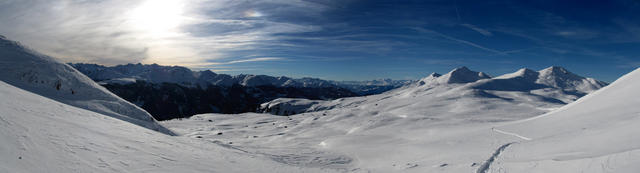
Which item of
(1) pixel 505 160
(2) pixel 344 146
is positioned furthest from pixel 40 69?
(1) pixel 505 160

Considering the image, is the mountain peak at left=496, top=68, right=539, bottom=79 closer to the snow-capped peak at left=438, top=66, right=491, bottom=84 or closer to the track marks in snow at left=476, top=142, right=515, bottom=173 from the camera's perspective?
the snow-capped peak at left=438, top=66, right=491, bottom=84

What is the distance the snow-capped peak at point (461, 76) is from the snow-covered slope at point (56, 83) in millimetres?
155367

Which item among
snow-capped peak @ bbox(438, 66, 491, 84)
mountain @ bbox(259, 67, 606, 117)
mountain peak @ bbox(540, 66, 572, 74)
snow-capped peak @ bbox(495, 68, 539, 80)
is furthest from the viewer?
snow-capped peak @ bbox(438, 66, 491, 84)

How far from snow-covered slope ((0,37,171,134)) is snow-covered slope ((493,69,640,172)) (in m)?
18.7

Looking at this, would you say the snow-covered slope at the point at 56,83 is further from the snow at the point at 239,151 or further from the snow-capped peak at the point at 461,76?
the snow-capped peak at the point at 461,76

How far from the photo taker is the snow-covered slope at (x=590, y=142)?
7.41 meters

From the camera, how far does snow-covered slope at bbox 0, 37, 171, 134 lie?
14.3 metres

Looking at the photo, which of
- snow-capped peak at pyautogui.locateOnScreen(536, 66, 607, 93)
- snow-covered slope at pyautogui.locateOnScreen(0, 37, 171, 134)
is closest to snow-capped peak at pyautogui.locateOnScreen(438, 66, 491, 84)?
snow-capped peak at pyautogui.locateOnScreen(536, 66, 607, 93)

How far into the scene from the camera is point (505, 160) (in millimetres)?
10922

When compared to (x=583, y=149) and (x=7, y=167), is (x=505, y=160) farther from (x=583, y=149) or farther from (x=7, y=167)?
(x=7, y=167)

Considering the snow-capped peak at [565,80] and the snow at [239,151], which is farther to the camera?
the snow-capped peak at [565,80]

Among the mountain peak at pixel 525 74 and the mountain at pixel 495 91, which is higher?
the mountain peak at pixel 525 74

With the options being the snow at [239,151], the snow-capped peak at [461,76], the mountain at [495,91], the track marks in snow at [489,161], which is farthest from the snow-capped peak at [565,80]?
the track marks in snow at [489,161]

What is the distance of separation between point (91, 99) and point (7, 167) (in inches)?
562
